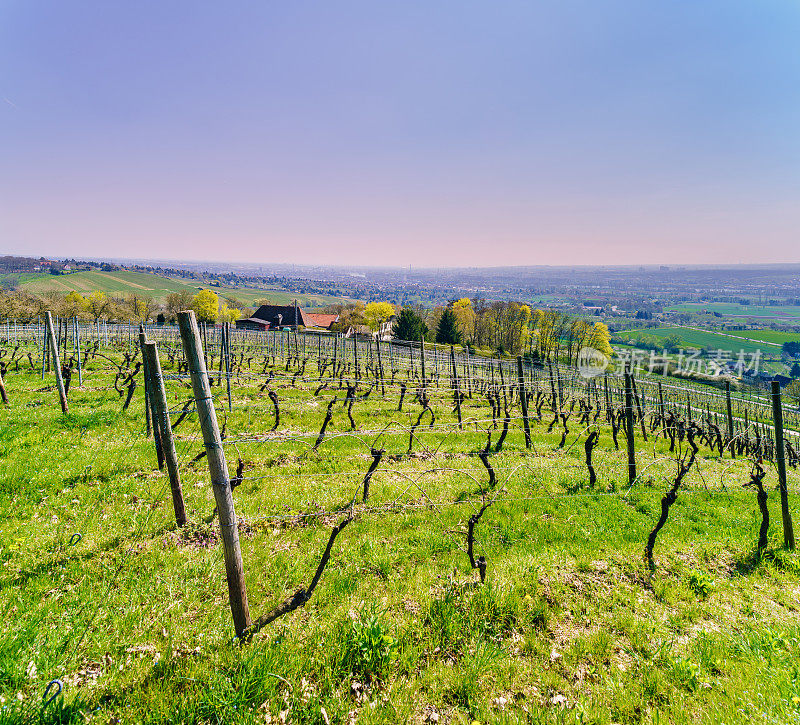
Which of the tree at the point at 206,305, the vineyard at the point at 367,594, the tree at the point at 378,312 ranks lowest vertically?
the vineyard at the point at 367,594

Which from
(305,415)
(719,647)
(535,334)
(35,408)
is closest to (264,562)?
(719,647)

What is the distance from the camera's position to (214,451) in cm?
347

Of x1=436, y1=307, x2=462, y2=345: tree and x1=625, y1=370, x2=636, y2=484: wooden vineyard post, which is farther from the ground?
x1=436, y1=307, x2=462, y2=345: tree

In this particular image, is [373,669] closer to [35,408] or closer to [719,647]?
[719,647]

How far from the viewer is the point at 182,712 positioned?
117 inches

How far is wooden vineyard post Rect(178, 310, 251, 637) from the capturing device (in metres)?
3.47

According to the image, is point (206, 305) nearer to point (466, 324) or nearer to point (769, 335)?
point (466, 324)

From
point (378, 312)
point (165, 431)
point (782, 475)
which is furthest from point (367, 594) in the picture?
point (378, 312)

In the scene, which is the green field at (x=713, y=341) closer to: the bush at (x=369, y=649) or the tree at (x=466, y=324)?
the tree at (x=466, y=324)

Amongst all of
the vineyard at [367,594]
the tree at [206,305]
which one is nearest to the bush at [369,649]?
the vineyard at [367,594]

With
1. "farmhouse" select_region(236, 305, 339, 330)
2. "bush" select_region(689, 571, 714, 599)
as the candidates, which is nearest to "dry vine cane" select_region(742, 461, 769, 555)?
"bush" select_region(689, 571, 714, 599)

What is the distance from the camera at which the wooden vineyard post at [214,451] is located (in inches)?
137

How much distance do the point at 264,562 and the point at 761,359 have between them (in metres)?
136

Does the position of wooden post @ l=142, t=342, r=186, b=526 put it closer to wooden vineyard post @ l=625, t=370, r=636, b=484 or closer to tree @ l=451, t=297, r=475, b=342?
wooden vineyard post @ l=625, t=370, r=636, b=484
